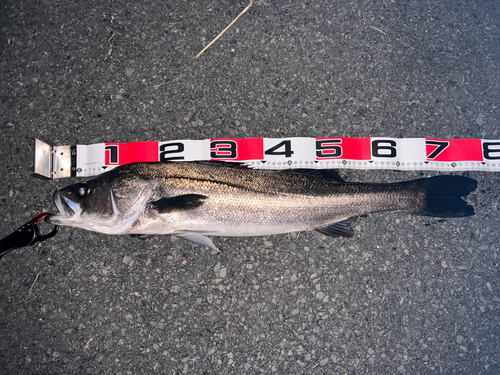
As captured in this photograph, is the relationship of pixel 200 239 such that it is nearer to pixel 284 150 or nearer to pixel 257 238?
pixel 257 238

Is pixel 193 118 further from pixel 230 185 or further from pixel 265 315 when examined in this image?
pixel 265 315

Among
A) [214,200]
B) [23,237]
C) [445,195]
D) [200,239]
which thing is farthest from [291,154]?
[23,237]

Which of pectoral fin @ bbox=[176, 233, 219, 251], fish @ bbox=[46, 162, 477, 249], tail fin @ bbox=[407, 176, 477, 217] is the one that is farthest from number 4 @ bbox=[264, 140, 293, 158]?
tail fin @ bbox=[407, 176, 477, 217]

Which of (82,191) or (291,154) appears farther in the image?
(291,154)

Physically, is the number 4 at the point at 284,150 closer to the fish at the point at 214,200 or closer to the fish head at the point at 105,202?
the fish at the point at 214,200

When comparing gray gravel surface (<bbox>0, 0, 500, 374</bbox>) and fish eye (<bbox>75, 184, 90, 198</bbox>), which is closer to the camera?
fish eye (<bbox>75, 184, 90, 198</bbox>)

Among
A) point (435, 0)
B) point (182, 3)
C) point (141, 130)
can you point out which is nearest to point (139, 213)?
point (141, 130)

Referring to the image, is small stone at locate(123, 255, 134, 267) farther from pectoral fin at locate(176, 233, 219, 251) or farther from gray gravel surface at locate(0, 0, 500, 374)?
pectoral fin at locate(176, 233, 219, 251)
